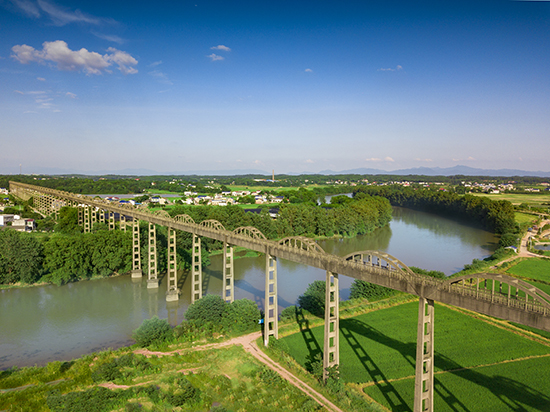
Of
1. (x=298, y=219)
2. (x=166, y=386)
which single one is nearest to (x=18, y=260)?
(x=166, y=386)

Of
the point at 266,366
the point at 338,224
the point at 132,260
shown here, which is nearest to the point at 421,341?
the point at 266,366

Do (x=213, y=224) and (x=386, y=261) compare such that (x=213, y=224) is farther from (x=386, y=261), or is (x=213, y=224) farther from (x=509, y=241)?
(x=509, y=241)

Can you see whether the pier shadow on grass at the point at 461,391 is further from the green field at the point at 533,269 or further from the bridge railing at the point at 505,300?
the green field at the point at 533,269

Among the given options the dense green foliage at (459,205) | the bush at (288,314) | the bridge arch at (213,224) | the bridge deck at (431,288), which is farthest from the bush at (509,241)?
the bridge arch at (213,224)

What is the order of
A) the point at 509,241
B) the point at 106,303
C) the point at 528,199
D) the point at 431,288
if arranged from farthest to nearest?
the point at 528,199
the point at 509,241
the point at 106,303
the point at 431,288

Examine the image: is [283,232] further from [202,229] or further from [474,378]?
[474,378]

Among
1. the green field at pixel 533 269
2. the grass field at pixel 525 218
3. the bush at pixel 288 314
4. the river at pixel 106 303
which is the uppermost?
the grass field at pixel 525 218

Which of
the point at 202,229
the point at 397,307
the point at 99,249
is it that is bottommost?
the point at 397,307
